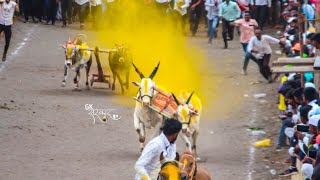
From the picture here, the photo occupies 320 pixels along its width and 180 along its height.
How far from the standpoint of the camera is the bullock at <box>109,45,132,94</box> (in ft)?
86.9

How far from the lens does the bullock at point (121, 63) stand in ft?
86.9

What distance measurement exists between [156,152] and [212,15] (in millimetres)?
25001

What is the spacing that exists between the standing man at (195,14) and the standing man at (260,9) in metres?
2.15

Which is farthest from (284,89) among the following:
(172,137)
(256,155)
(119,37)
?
(119,37)

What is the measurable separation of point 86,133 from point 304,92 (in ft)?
21.2

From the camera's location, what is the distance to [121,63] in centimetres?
2644

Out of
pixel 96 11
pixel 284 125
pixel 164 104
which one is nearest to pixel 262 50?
pixel 284 125

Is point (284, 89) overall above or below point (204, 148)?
above

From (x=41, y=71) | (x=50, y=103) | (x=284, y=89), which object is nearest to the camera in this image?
(x=284, y=89)

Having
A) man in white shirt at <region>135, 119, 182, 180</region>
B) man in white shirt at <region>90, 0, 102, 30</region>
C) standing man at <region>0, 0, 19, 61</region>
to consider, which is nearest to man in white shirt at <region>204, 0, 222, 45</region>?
man in white shirt at <region>90, 0, 102, 30</region>

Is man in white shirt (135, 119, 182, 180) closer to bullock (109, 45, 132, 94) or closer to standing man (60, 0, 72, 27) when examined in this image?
bullock (109, 45, 132, 94)

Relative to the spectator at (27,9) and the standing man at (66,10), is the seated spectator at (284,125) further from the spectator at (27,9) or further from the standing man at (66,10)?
the spectator at (27,9)

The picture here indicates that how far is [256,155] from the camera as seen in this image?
19281mm

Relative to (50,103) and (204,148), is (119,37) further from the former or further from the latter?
(204,148)
